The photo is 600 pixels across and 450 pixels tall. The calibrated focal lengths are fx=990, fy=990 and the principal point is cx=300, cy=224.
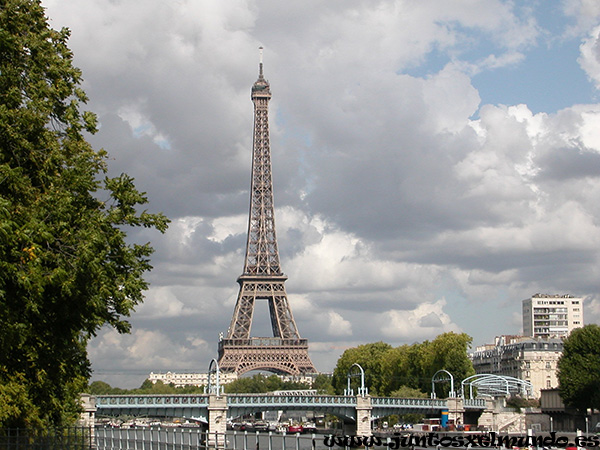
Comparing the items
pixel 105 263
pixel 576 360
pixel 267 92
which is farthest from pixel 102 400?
pixel 267 92

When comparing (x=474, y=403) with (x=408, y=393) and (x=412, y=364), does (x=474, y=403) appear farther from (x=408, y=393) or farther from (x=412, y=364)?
(x=412, y=364)

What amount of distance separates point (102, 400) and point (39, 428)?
62.3 metres

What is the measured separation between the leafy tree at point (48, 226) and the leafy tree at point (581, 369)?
280ft

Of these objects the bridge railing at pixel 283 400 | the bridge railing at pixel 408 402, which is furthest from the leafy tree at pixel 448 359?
the bridge railing at pixel 283 400

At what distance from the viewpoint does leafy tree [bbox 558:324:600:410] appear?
358ft

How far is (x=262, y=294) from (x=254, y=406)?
3168 inches

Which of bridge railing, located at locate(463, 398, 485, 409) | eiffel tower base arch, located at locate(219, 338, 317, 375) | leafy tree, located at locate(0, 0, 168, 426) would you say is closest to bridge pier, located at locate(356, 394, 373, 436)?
bridge railing, located at locate(463, 398, 485, 409)

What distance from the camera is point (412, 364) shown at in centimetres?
14700

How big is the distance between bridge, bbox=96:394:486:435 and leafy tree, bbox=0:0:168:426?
59.8 metres

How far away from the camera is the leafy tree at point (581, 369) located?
10919 cm

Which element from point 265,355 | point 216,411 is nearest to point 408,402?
point 216,411

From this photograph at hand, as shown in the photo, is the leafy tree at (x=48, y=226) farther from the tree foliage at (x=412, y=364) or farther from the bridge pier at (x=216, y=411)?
the tree foliage at (x=412, y=364)

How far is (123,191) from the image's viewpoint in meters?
30.8

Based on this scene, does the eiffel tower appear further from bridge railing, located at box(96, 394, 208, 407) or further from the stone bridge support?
bridge railing, located at box(96, 394, 208, 407)
